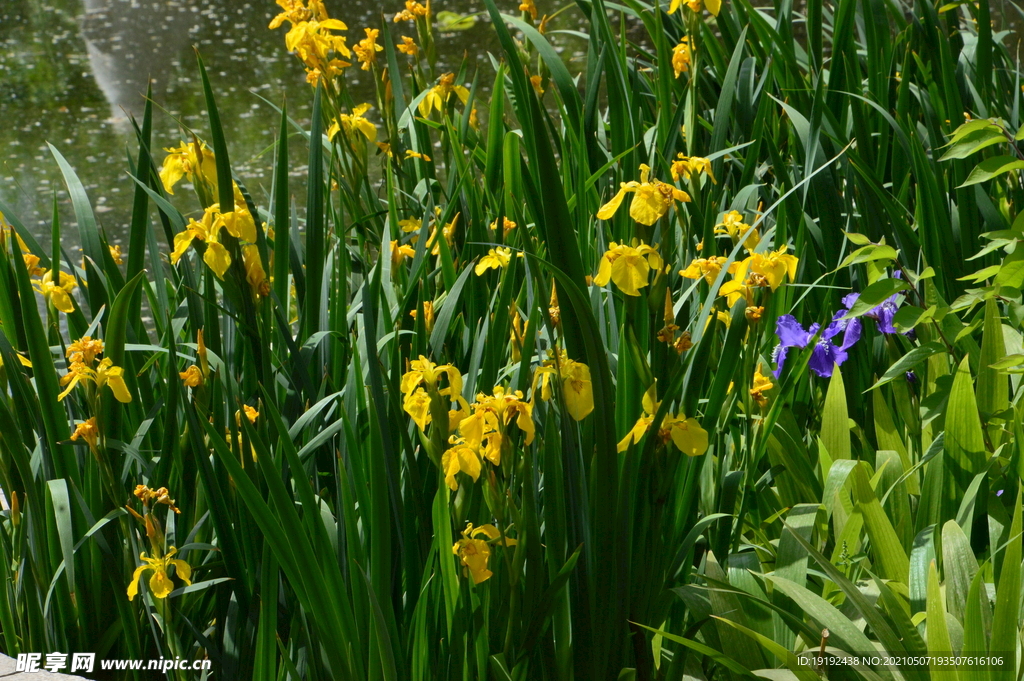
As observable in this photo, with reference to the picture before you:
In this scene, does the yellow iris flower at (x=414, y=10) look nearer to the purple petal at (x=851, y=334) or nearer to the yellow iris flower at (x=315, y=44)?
the yellow iris flower at (x=315, y=44)

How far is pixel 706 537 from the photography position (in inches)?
51.8

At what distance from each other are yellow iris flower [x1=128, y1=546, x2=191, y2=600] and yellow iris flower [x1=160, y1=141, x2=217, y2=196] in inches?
17.3

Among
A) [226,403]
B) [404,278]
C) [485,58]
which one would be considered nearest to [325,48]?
[404,278]

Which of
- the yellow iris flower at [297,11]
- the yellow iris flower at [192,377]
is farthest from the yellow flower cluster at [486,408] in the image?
the yellow iris flower at [297,11]

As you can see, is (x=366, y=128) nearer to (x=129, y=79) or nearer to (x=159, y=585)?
(x=159, y=585)

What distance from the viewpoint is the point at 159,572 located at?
106cm

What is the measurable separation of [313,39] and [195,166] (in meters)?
0.76

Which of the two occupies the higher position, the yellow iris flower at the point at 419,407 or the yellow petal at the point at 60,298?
the yellow petal at the point at 60,298

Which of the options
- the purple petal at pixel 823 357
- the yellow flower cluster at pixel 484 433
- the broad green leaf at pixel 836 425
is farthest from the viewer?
the purple petal at pixel 823 357

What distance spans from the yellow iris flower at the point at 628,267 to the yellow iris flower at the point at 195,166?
18.6 inches

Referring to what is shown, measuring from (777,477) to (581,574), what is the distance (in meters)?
0.51

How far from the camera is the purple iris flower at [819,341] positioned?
1.45 meters

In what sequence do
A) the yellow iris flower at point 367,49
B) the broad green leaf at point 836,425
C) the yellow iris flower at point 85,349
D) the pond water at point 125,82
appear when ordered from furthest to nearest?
the pond water at point 125,82 < the yellow iris flower at point 367,49 < the broad green leaf at point 836,425 < the yellow iris flower at point 85,349

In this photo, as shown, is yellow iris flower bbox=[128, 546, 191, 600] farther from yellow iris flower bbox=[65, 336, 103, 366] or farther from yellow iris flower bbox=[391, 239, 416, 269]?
yellow iris flower bbox=[391, 239, 416, 269]
